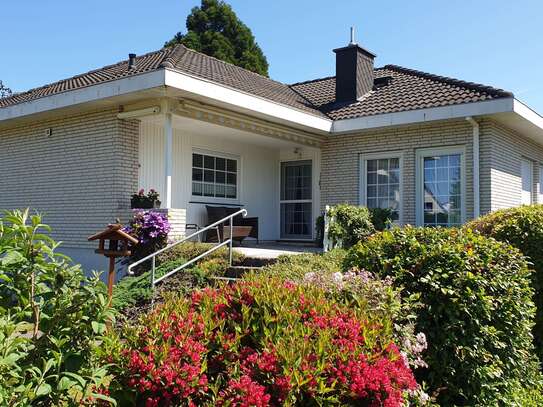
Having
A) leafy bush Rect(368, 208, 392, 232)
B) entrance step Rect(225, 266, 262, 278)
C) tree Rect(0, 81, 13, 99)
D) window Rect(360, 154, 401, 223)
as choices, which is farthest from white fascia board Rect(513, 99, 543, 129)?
tree Rect(0, 81, 13, 99)

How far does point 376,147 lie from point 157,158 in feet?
17.1

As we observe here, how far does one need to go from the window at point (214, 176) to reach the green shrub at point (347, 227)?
11.8ft

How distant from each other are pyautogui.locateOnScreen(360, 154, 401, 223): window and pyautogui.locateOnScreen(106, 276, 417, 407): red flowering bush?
9.57 m

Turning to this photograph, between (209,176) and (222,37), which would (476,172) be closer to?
(209,176)

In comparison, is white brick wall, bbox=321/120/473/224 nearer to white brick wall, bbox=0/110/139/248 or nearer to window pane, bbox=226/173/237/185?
window pane, bbox=226/173/237/185

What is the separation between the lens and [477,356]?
419 cm

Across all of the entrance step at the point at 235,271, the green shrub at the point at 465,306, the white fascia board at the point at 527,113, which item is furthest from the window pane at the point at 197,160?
the green shrub at the point at 465,306

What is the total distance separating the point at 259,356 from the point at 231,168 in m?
11.1

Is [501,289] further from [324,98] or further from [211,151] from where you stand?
[324,98]

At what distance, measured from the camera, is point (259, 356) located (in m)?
2.88

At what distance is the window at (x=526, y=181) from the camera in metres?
14.0

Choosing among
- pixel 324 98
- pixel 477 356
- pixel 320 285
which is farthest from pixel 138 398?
pixel 324 98

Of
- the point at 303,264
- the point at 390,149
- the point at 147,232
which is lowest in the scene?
the point at 303,264

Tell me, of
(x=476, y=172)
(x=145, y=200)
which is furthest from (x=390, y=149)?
(x=145, y=200)
